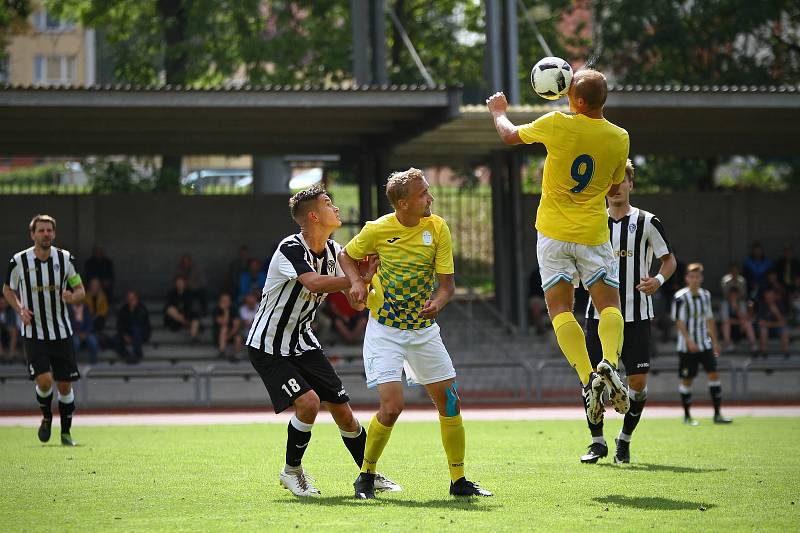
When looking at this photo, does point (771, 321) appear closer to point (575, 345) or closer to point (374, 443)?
point (575, 345)

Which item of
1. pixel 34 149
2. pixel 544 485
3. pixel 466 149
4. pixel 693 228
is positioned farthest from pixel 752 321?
pixel 544 485

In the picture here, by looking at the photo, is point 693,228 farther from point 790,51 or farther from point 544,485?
point 544,485

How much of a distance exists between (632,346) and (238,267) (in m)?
14.7

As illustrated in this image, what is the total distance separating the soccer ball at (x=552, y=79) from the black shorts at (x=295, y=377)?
235 centimetres

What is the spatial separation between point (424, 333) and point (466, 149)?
→ 17.3 metres

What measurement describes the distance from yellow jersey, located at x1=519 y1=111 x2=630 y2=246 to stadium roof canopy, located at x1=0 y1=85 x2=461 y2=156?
1103cm

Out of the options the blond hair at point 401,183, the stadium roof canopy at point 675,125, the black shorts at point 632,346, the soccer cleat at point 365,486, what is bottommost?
the soccer cleat at point 365,486

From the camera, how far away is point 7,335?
69.8 ft

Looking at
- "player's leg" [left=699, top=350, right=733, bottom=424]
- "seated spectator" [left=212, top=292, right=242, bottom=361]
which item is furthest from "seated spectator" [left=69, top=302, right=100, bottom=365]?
"player's leg" [left=699, top=350, right=733, bottom=424]

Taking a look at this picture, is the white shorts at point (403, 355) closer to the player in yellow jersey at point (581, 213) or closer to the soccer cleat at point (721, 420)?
the player in yellow jersey at point (581, 213)

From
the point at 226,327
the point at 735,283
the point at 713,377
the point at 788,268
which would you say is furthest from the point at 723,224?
the point at 713,377

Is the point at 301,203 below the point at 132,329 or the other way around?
the other way around

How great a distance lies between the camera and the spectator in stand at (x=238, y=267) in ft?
77.3

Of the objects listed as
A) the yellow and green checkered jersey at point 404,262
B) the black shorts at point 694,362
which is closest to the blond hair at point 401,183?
the yellow and green checkered jersey at point 404,262
